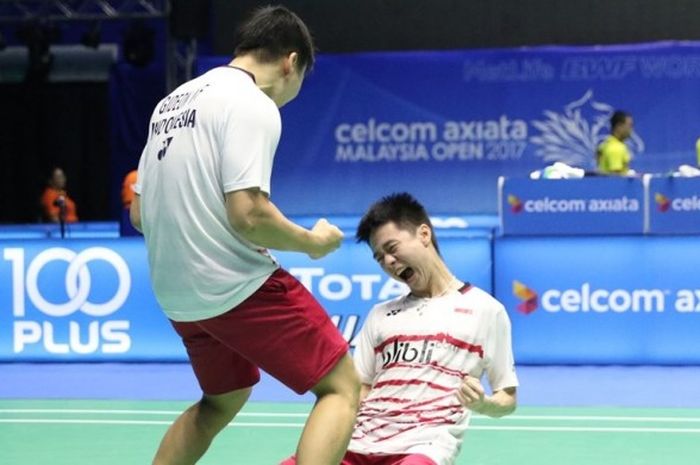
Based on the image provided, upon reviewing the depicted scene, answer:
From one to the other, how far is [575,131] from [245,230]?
14.9 metres

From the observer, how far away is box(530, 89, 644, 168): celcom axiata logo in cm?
1802

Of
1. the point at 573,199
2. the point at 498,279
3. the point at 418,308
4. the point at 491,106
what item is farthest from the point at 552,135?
the point at 418,308

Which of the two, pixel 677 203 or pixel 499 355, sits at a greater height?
pixel 677 203

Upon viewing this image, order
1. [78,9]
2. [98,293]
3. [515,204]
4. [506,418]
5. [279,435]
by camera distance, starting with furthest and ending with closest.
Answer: [78,9] < [515,204] < [98,293] < [506,418] < [279,435]

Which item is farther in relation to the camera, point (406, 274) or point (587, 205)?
point (587, 205)

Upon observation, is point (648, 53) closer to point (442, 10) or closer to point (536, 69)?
point (536, 69)

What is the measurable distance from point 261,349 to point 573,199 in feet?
32.4

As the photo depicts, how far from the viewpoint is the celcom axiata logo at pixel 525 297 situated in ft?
27.8

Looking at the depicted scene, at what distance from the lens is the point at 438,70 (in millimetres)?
18359

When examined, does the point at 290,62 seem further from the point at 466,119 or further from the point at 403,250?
the point at 466,119

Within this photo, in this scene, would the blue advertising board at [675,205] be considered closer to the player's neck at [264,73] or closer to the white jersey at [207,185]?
the player's neck at [264,73]

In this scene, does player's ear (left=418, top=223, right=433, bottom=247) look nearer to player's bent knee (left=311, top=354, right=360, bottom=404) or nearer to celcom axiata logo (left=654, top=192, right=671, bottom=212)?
player's bent knee (left=311, top=354, right=360, bottom=404)

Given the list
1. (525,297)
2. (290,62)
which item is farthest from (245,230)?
(525,297)

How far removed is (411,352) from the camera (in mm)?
3674
